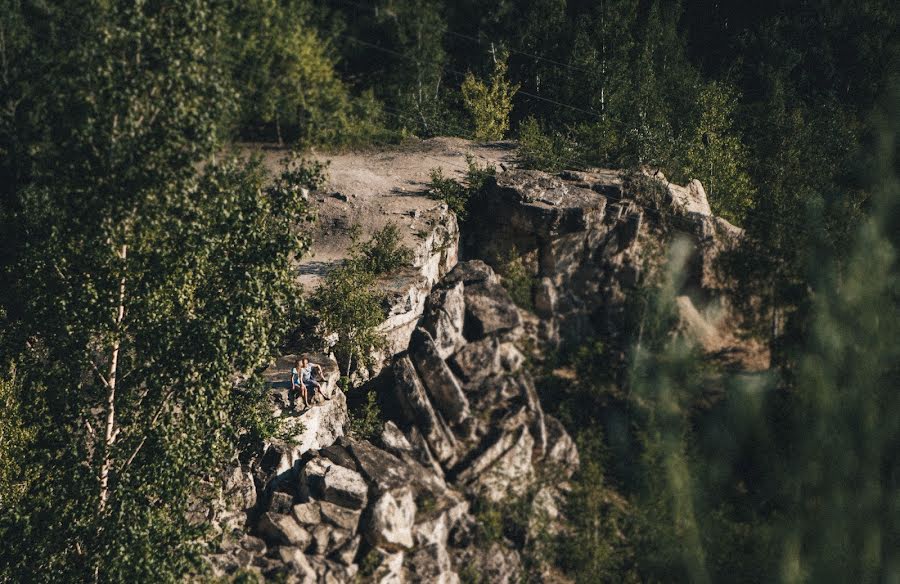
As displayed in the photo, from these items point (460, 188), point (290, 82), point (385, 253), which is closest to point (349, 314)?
point (385, 253)

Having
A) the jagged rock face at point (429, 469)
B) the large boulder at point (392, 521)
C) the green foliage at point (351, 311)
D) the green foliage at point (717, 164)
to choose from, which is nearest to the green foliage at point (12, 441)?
the jagged rock face at point (429, 469)

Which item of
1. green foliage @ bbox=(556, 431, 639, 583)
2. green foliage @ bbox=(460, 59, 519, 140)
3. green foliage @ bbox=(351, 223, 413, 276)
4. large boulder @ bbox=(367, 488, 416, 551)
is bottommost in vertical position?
green foliage @ bbox=(556, 431, 639, 583)

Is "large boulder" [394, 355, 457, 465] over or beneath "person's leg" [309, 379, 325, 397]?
beneath

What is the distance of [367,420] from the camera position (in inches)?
1057

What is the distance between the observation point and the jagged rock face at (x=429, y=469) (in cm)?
2267

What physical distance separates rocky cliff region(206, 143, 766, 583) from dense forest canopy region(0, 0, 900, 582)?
68.2 inches

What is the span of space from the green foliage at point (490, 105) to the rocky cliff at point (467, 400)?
7.02 m

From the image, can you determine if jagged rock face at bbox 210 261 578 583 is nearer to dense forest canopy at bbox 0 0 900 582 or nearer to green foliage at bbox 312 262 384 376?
green foliage at bbox 312 262 384 376

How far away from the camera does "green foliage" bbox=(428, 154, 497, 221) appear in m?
35.1

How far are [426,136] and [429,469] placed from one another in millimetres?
21618

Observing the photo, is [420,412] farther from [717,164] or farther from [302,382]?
[717,164]

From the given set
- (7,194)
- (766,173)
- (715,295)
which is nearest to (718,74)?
(766,173)

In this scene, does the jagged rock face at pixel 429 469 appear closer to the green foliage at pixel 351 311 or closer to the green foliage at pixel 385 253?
the green foliage at pixel 351 311

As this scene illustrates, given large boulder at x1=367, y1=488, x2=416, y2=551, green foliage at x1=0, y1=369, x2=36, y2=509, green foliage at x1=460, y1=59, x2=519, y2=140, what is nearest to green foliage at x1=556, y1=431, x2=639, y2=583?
large boulder at x1=367, y1=488, x2=416, y2=551
